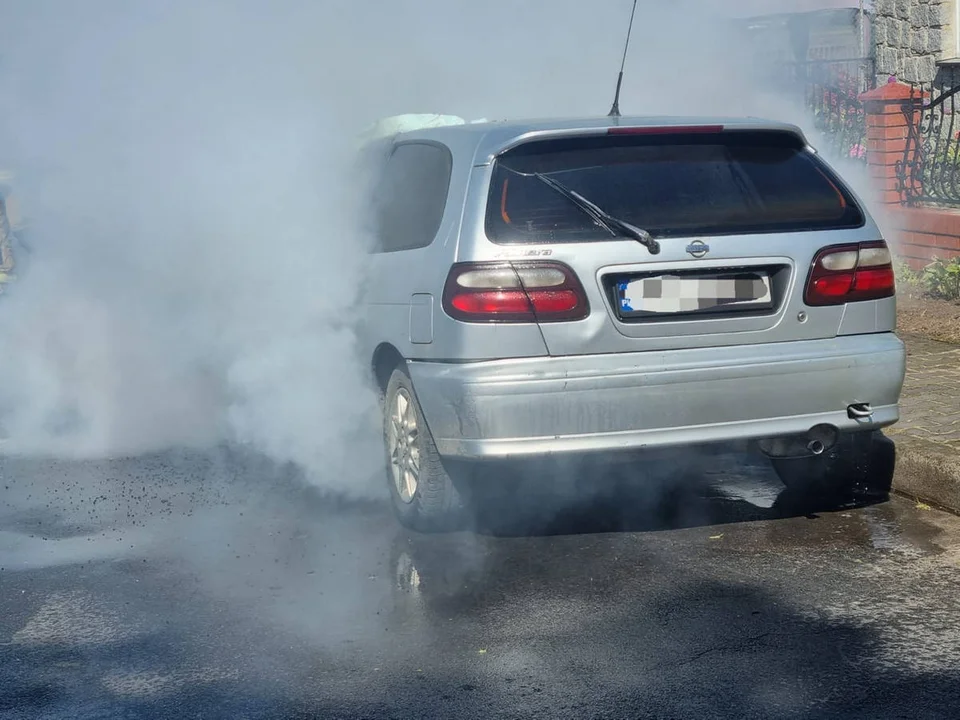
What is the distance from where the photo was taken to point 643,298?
4.83 m

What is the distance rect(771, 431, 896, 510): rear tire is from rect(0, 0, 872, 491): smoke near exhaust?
77.3 inches

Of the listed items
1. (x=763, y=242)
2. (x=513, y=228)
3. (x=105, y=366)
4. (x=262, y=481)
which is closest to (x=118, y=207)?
(x=105, y=366)

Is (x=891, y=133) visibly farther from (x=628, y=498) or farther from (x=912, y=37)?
(x=628, y=498)

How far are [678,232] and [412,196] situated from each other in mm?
1352

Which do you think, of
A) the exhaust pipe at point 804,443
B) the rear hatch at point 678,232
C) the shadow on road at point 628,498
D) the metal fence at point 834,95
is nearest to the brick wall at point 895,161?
the metal fence at point 834,95

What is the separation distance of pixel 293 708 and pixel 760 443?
85.9 inches

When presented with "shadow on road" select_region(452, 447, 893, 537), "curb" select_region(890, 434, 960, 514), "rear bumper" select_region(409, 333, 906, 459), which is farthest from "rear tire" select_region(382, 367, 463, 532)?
"curb" select_region(890, 434, 960, 514)

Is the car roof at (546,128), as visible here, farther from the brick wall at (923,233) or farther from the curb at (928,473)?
the brick wall at (923,233)

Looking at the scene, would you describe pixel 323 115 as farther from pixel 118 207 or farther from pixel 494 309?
pixel 494 309

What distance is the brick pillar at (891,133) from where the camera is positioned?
1157 cm

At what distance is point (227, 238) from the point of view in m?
7.06

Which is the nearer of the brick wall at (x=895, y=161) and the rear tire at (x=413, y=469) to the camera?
the rear tire at (x=413, y=469)

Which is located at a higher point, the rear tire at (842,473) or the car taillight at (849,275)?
the car taillight at (849,275)

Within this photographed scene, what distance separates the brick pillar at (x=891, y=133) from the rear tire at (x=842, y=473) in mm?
6141
